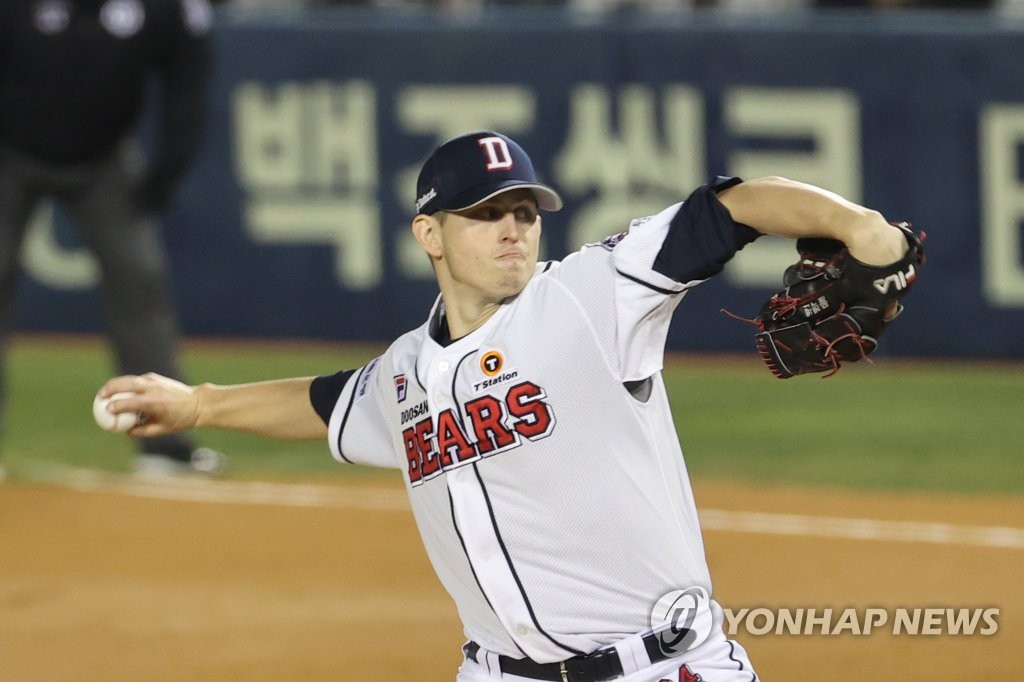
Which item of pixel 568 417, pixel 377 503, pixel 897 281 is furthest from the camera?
pixel 377 503

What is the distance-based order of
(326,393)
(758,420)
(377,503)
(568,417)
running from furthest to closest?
(758,420)
(377,503)
(326,393)
(568,417)

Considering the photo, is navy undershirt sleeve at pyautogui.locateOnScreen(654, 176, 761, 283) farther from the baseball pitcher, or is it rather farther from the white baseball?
the white baseball

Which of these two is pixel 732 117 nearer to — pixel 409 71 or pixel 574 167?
pixel 574 167

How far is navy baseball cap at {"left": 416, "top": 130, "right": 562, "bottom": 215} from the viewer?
4145 millimetres

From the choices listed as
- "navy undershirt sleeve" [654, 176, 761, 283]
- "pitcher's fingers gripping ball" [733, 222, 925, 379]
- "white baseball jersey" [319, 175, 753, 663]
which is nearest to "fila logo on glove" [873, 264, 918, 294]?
"pitcher's fingers gripping ball" [733, 222, 925, 379]

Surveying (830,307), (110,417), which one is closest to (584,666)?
(830,307)

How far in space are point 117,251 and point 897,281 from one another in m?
6.27

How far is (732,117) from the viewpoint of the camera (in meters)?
12.2

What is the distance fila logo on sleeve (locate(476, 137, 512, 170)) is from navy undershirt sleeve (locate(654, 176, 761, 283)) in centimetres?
51

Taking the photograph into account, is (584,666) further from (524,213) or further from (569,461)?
(524,213)

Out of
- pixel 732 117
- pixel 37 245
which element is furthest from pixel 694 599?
pixel 37 245

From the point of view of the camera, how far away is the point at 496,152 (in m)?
4.20

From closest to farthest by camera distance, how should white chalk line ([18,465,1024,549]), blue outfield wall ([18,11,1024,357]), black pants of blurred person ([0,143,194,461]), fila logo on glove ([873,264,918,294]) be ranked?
fila logo on glove ([873,264,918,294])
white chalk line ([18,465,1024,549])
black pants of blurred person ([0,143,194,461])
blue outfield wall ([18,11,1024,357])

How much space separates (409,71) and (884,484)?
5.40 meters
